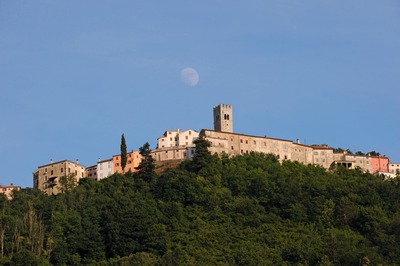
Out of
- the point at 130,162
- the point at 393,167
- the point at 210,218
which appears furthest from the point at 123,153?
the point at 393,167

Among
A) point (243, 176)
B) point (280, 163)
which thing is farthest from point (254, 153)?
point (243, 176)

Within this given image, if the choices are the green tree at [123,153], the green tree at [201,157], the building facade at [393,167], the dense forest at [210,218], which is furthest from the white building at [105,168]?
the building facade at [393,167]

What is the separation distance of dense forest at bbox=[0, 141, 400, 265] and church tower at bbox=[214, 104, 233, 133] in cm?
1137

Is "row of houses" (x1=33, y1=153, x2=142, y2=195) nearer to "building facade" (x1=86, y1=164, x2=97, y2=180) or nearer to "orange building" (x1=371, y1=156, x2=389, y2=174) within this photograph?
"building facade" (x1=86, y1=164, x2=97, y2=180)

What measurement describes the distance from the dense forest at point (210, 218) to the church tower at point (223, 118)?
448 inches

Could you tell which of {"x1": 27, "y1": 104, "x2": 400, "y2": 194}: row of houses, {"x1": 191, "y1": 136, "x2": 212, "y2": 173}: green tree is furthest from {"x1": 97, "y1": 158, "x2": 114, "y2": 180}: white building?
{"x1": 191, "y1": 136, "x2": 212, "y2": 173}: green tree

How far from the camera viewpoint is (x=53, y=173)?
116 meters

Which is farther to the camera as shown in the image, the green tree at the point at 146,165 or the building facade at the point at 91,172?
the building facade at the point at 91,172

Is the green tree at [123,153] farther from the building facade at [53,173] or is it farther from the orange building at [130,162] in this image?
the building facade at [53,173]

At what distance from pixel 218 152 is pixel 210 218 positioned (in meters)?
20.1

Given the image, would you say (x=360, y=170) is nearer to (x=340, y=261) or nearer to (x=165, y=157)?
(x=165, y=157)

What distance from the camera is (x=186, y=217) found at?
8931cm

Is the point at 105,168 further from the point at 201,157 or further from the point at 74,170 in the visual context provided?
the point at 201,157

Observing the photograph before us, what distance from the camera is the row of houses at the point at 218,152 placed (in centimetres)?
11038
